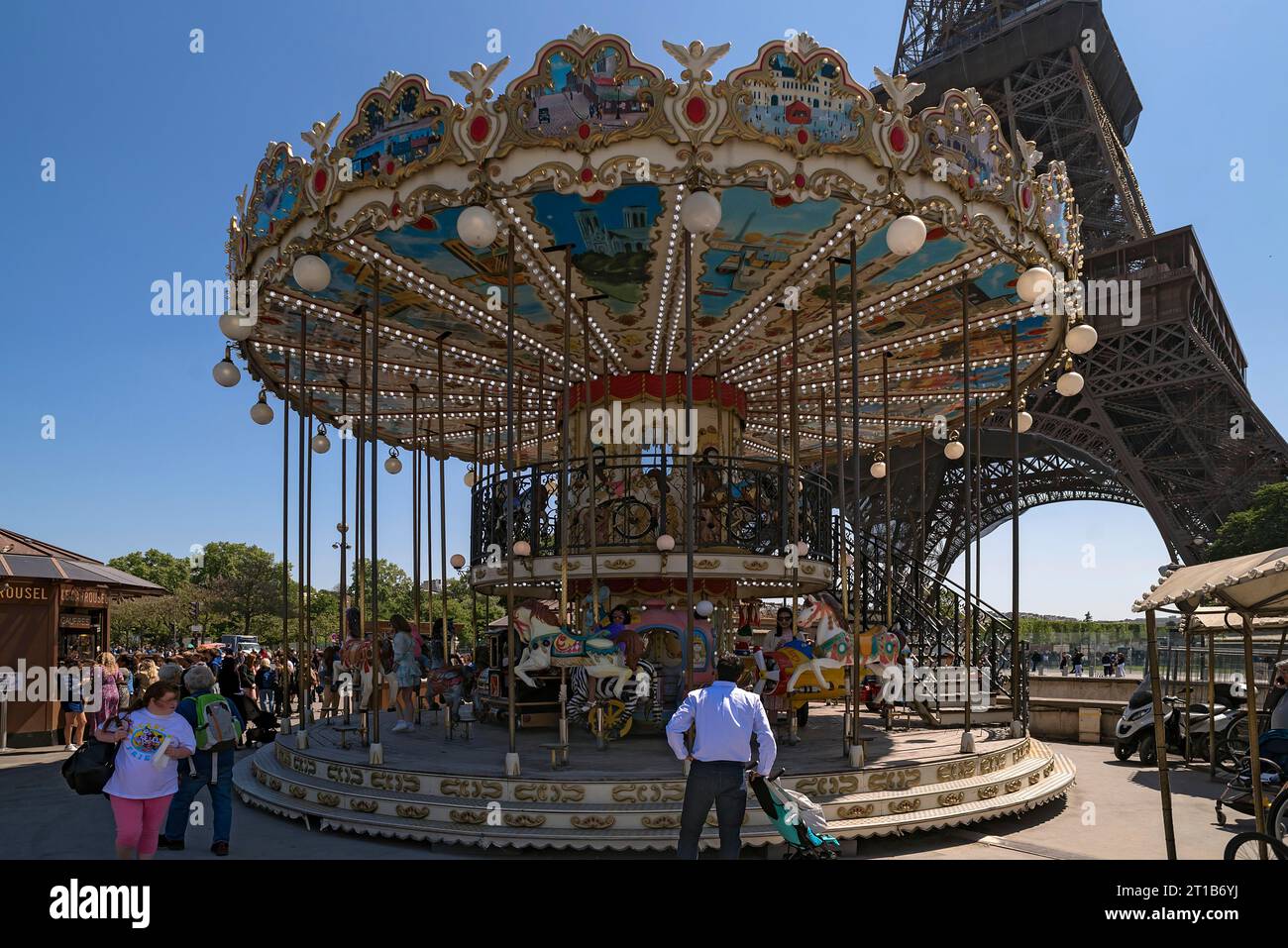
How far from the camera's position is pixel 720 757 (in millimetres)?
6199

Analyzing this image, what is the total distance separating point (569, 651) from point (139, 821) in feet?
16.6

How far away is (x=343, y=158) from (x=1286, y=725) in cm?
1127

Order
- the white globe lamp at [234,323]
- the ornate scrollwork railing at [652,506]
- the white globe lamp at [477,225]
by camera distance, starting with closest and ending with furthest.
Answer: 1. the white globe lamp at [477,225]
2. the white globe lamp at [234,323]
3. the ornate scrollwork railing at [652,506]

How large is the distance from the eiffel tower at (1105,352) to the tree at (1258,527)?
11.8 feet

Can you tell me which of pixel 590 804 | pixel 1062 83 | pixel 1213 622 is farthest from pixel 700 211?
pixel 1062 83

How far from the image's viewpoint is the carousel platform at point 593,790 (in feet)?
27.4

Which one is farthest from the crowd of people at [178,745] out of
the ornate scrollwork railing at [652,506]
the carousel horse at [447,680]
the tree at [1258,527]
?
the tree at [1258,527]

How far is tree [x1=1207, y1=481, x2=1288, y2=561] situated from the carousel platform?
89.1ft

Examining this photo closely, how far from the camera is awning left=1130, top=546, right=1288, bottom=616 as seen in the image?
20.1 ft

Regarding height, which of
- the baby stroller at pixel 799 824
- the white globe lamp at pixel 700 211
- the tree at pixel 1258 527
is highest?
the white globe lamp at pixel 700 211

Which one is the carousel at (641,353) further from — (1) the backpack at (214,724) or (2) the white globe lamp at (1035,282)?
(1) the backpack at (214,724)

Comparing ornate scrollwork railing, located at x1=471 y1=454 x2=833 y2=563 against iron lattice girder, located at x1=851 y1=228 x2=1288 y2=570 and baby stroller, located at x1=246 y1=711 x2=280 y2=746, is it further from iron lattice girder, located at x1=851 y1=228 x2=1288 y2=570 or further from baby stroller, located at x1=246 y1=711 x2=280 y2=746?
iron lattice girder, located at x1=851 y1=228 x2=1288 y2=570
